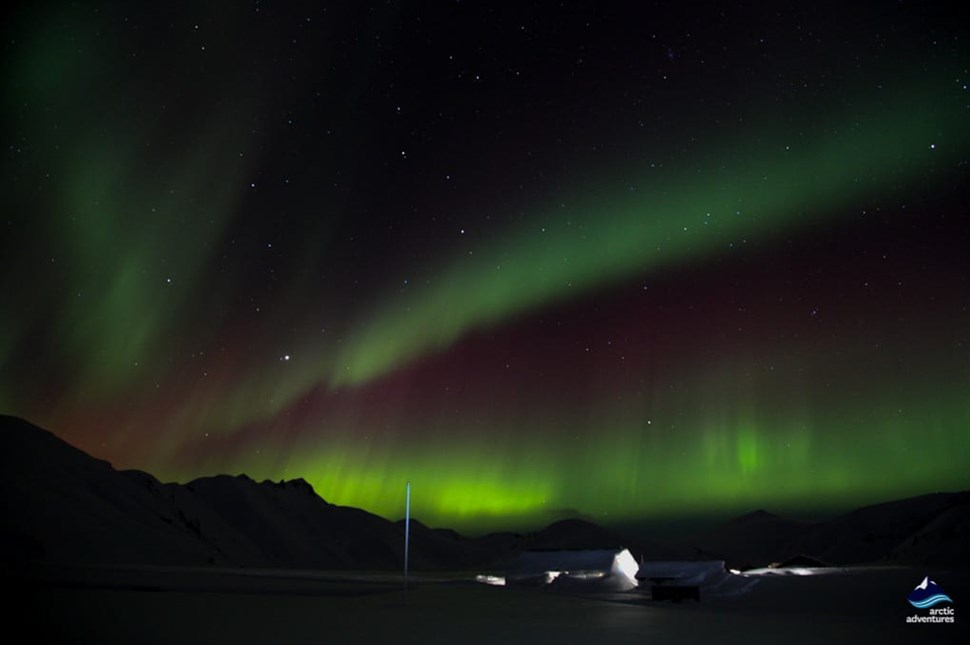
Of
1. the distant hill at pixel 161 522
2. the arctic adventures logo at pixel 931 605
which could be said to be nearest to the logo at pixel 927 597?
the arctic adventures logo at pixel 931 605

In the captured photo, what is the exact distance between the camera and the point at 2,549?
2635 inches

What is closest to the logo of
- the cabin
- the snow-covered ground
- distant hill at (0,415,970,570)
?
the snow-covered ground

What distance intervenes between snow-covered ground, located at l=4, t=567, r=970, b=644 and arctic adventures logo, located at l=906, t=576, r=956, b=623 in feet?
2.50

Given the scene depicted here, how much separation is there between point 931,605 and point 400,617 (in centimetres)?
2805

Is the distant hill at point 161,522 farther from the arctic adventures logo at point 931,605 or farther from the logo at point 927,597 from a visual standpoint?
the arctic adventures logo at point 931,605

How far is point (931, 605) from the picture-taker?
126 feet

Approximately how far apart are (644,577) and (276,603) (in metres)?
31.2

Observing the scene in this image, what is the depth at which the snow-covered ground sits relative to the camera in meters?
20.4

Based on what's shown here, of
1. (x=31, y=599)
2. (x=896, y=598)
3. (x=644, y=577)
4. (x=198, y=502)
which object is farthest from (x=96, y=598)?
(x=198, y=502)

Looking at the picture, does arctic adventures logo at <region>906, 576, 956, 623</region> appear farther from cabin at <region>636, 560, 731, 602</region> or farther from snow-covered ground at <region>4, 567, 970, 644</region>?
cabin at <region>636, 560, 731, 602</region>

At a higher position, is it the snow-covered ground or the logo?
the snow-covered ground

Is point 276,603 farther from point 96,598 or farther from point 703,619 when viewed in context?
point 703,619

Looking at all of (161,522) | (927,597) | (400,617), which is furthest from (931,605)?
(161,522)

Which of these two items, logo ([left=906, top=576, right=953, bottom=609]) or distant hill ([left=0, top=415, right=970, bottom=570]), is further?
distant hill ([left=0, top=415, right=970, bottom=570])
